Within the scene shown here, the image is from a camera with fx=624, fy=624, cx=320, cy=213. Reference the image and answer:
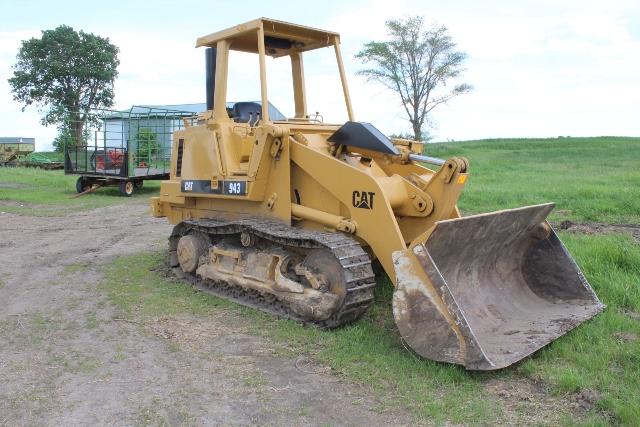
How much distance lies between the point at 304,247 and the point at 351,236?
1.46 ft

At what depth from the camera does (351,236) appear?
5754 mm

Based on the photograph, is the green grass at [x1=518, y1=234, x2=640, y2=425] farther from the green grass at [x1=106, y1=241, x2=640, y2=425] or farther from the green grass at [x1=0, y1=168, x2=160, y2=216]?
the green grass at [x1=0, y1=168, x2=160, y2=216]

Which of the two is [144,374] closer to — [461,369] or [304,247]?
[304,247]

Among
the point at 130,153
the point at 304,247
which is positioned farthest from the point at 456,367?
the point at 130,153

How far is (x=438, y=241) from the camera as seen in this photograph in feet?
16.0

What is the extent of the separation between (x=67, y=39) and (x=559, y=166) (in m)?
34.4

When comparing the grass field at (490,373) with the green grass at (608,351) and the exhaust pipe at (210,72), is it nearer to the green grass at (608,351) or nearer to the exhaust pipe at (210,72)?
the green grass at (608,351)

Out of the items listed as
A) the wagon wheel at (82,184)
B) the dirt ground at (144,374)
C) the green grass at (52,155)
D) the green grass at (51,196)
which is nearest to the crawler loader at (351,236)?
the dirt ground at (144,374)

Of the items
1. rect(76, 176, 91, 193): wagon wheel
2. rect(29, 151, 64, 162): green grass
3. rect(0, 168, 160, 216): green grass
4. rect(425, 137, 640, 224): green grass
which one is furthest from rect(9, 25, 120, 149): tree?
rect(425, 137, 640, 224): green grass

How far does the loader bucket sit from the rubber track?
0.60m

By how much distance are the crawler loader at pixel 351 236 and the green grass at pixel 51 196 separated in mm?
9169

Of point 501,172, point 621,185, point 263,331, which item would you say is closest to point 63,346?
point 263,331

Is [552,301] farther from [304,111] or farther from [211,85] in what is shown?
[211,85]

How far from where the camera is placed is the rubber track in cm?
526
